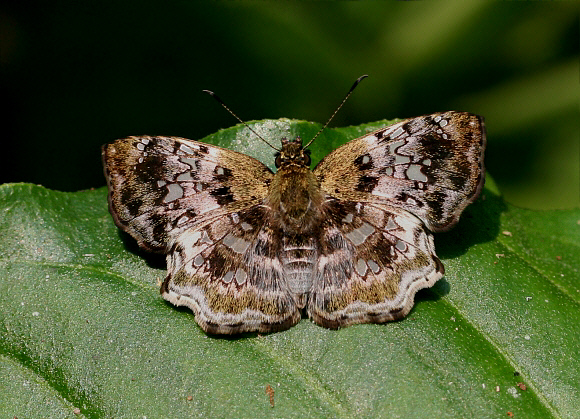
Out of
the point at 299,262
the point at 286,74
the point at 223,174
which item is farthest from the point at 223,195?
the point at 286,74

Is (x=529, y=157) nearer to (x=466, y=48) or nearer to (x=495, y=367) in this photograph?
(x=466, y=48)

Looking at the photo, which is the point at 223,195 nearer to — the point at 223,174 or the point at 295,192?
the point at 223,174

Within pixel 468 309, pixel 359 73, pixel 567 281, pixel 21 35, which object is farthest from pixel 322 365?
pixel 21 35

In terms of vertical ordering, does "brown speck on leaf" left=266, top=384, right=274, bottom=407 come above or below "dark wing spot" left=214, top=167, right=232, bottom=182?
below

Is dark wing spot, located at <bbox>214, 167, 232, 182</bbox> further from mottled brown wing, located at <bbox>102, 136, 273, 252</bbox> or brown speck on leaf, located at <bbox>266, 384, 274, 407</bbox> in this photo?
brown speck on leaf, located at <bbox>266, 384, 274, 407</bbox>

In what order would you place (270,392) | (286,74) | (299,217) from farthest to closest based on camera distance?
(286,74), (299,217), (270,392)

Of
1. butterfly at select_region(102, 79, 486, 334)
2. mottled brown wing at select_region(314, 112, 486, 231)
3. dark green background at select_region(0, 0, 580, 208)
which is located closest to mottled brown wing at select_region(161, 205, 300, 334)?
butterfly at select_region(102, 79, 486, 334)

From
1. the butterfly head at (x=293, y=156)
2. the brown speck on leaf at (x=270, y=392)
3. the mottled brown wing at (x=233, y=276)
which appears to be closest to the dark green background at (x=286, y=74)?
the butterfly head at (x=293, y=156)
